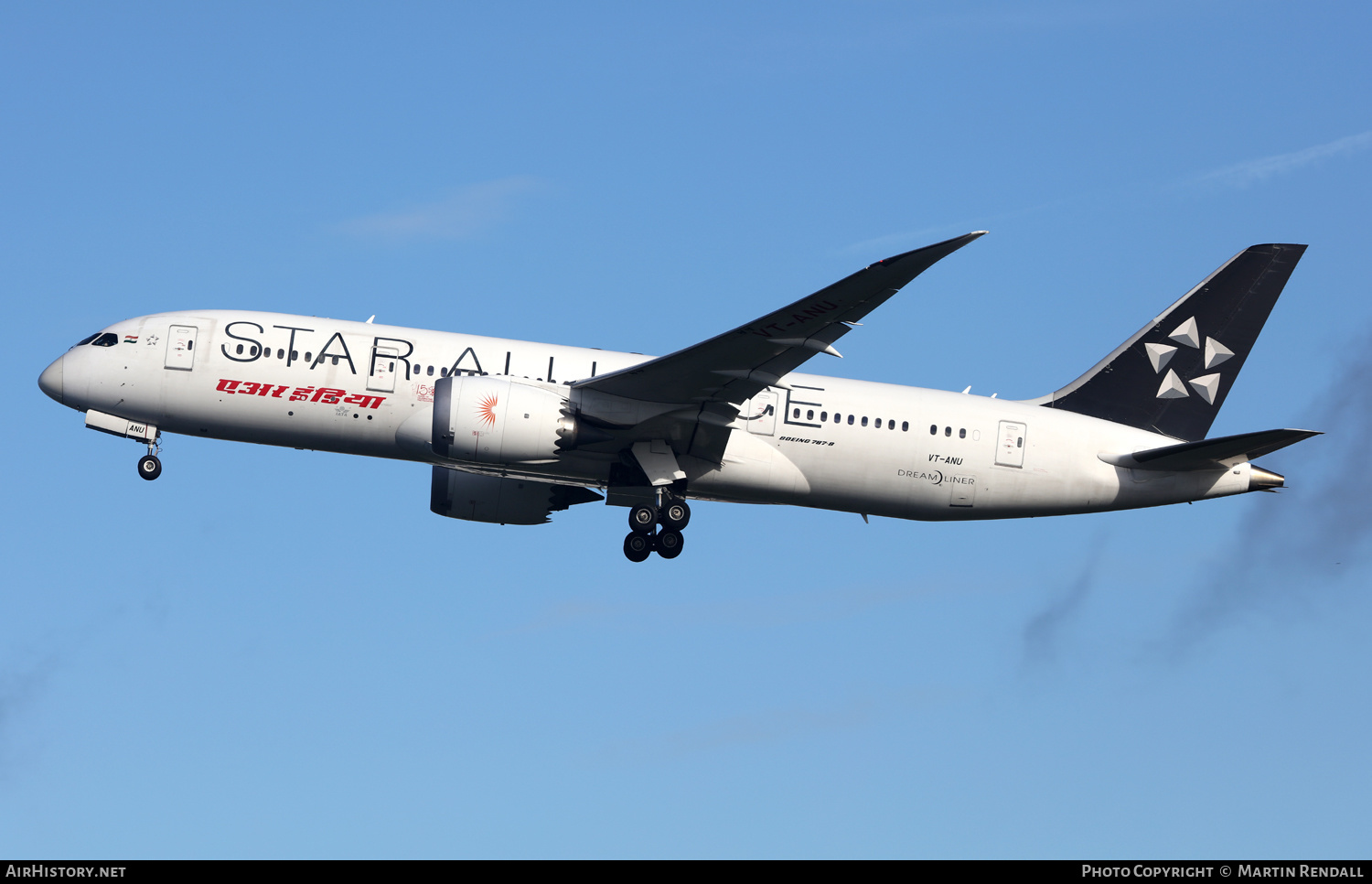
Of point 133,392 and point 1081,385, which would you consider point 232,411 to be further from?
point 1081,385

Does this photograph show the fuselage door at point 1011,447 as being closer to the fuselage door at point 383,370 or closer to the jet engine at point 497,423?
the jet engine at point 497,423

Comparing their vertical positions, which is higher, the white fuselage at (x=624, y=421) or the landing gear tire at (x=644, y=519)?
the white fuselage at (x=624, y=421)

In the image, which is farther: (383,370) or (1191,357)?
(1191,357)

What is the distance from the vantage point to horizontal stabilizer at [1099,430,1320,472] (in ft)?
102

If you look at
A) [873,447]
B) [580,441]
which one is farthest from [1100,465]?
[580,441]

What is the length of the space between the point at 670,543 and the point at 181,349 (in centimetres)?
1197

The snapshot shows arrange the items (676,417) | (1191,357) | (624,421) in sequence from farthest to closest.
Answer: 1. (1191,357)
2. (676,417)
3. (624,421)

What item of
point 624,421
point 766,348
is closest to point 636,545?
point 624,421

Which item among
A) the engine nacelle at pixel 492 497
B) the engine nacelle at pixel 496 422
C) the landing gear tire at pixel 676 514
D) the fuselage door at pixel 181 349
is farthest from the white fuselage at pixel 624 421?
the engine nacelle at pixel 492 497

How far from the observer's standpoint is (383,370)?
31.7m

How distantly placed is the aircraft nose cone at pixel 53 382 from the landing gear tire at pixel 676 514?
14.2 m

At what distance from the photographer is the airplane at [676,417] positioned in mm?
30875

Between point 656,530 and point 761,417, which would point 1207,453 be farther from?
point 656,530
